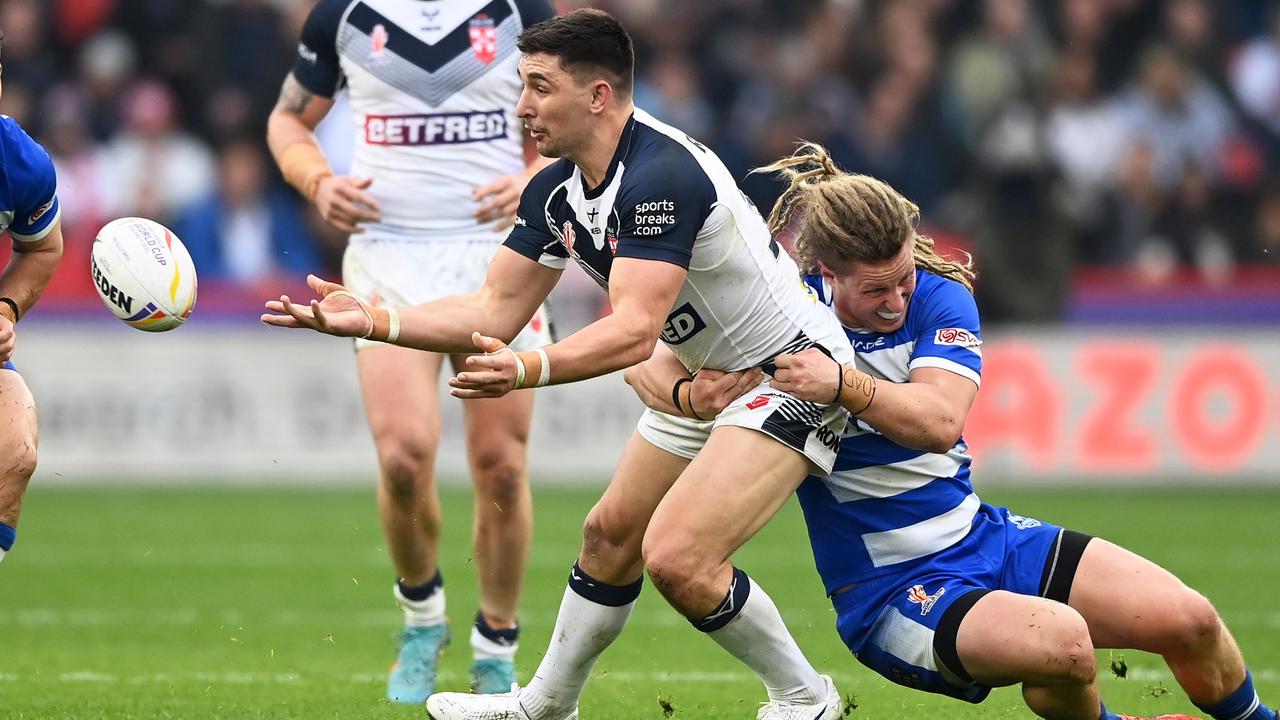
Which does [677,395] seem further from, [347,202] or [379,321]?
[347,202]

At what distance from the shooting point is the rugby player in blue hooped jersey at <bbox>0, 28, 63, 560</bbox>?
5562 millimetres

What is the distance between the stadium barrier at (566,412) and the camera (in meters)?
13.8

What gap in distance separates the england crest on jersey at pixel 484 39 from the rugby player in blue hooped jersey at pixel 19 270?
1855mm

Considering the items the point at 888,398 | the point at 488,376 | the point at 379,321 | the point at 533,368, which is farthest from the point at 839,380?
the point at 379,321

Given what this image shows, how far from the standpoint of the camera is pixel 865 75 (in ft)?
53.8

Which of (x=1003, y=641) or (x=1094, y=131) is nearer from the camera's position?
(x=1003, y=641)

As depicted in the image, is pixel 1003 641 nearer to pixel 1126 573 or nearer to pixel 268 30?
pixel 1126 573

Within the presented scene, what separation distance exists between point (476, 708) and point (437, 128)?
2.56 metres

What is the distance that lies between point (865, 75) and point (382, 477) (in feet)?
35.4

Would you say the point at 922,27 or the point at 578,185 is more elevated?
the point at 578,185

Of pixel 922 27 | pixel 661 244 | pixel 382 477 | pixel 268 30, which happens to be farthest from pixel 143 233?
pixel 922 27

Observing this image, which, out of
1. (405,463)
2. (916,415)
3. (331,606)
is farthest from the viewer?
(331,606)

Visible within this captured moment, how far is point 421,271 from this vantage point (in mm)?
6973

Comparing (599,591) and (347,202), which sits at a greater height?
(347,202)
